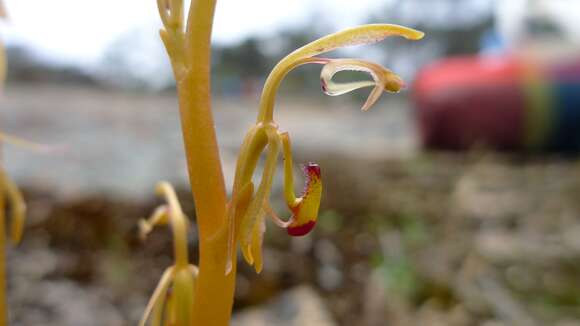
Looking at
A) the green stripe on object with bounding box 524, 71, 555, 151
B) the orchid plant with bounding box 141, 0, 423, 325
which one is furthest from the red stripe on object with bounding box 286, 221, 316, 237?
the green stripe on object with bounding box 524, 71, 555, 151

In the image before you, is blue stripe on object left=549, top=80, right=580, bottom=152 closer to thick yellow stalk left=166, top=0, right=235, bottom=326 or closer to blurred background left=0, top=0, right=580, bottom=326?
blurred background left=0, top=0, right=580, bottom=326

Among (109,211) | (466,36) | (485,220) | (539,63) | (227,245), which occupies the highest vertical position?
(466,36)

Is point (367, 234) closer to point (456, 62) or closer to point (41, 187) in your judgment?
point (41, 187)

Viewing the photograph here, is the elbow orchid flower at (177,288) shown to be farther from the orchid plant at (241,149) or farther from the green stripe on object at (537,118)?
the green stripe on object at (537,118)

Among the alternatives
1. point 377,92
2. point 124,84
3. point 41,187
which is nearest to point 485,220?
point 41,187

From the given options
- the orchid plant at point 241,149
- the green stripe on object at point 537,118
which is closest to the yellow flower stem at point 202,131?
the orchid plant at point 241,149

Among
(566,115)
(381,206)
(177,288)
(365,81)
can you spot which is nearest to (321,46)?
(365,81)

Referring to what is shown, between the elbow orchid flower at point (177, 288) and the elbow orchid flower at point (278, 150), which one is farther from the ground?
the elbow orchid flower at point (278, 150)
